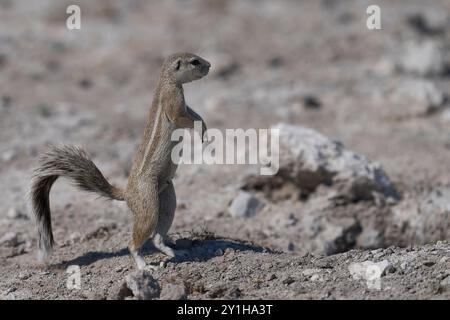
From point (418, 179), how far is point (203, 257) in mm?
3699

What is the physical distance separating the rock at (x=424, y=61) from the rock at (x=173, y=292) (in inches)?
356

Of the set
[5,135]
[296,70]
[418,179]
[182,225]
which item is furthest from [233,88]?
[182,225]

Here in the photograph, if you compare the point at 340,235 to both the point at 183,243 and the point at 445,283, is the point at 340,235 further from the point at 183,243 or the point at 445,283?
the point at 445,283

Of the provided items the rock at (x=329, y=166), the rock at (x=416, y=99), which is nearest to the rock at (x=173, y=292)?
the rock at (x=329, y=166)

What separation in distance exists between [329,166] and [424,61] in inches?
233

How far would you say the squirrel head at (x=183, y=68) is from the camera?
5.98 m

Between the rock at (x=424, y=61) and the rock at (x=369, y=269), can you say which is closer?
the rock at (x=369, y=269)

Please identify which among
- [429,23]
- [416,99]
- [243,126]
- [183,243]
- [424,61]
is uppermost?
[429,23]

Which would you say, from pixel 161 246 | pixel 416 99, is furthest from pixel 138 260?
pixel 416 99

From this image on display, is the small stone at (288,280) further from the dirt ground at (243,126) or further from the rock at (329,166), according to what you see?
the rock at (329,166)

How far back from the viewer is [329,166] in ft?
26.8

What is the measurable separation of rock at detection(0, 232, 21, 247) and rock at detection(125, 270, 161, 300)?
2332 mm

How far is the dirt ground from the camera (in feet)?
18.9

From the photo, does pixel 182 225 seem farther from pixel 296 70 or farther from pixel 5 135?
pixel 296 70
